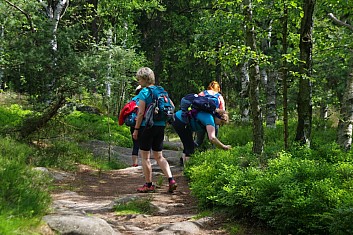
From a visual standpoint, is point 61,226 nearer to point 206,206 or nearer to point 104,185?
point 206,206

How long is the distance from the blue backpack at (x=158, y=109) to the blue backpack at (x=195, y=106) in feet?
5.50

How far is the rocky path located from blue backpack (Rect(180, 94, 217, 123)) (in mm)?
1387

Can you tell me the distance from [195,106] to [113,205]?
129 inches

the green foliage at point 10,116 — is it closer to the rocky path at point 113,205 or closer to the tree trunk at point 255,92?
the rocky path at point 113,205

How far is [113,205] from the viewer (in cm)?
628

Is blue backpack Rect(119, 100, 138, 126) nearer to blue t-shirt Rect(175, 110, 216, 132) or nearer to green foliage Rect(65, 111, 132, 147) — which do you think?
blue t-shirt Rect(175, 110, 216, 132)

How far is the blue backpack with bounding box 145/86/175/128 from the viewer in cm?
705

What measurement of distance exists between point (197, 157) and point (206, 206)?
2.67 metres

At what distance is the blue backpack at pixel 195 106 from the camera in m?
8.79

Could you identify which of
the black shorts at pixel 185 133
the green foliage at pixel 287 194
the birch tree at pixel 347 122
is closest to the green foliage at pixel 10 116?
the black shorts at pixel 185 133

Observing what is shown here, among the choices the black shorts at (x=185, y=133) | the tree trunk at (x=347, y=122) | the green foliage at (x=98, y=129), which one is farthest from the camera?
the green foliage at (x=98, y=129)

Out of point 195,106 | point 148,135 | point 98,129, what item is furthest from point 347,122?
point 98,129

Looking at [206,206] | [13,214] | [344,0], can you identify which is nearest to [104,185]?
[206,206]

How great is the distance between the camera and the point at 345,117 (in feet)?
31.3
